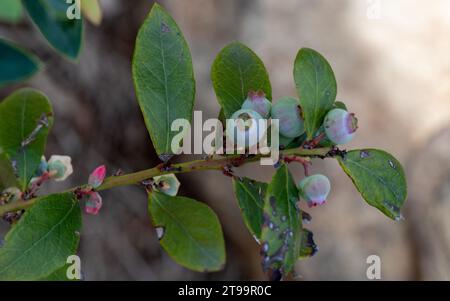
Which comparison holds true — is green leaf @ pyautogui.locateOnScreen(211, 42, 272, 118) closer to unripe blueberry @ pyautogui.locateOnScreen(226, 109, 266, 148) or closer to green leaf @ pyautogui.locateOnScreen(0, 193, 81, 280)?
unripe blueberry @ pyautogui.locateOnScreen(226, 109, 266, 148)

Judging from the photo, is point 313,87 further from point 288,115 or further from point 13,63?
point 13,63

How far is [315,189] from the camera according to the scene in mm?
730

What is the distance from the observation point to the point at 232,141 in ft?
2.32

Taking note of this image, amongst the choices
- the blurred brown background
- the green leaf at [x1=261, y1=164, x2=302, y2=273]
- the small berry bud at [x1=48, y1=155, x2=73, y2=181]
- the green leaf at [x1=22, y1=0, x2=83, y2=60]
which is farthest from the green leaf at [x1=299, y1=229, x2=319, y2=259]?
the blurred brown background

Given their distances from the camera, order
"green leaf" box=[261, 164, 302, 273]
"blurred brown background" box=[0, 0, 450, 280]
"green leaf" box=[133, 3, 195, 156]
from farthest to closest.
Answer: "blurred brown background" box=[0, 0, 450, 280] → "green leaf" box=[133, 3, 195, 156] → "green leaf" box=[261, 164, 302, 273]

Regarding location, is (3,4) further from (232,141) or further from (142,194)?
(232,141)

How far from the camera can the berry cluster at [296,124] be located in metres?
0.70

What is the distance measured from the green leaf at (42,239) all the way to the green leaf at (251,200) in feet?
0.70

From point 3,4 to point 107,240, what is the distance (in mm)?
932

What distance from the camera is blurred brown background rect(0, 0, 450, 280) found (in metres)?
2.21

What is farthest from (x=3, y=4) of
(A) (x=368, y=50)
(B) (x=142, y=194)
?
(A) (x=368, y=50)

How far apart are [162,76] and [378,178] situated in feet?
0.97

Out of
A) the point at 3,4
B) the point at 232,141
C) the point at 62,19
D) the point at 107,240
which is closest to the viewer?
the point at 232,141

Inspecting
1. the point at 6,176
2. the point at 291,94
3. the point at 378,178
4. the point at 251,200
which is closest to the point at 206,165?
the point at 251,200
